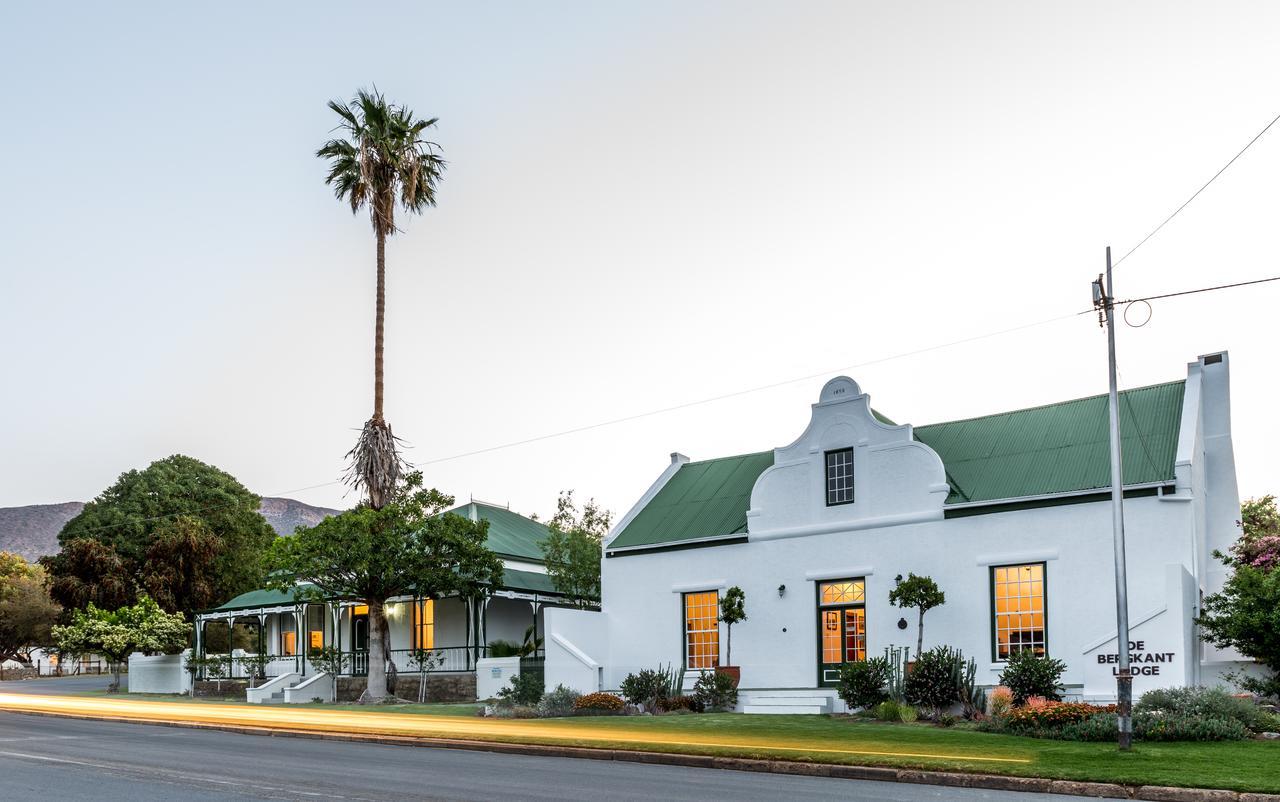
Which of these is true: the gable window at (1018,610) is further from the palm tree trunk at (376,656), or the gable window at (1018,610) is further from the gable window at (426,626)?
the gable window at (426,626)

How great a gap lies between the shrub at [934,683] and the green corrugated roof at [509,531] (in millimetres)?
18759

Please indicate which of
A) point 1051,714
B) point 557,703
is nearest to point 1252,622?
point 1051,714

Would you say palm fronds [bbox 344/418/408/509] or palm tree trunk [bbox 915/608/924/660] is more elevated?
palm fronds [bbox 344/418/408/509]

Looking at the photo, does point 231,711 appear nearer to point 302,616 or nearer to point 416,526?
point 416,526

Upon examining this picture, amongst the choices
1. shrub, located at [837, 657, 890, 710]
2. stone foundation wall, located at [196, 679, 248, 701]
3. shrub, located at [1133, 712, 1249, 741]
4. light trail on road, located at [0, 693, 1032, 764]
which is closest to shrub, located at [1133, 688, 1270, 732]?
shrub, located at [1133, 712, 1249, 741]

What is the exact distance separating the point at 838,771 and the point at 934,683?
8.72 meters

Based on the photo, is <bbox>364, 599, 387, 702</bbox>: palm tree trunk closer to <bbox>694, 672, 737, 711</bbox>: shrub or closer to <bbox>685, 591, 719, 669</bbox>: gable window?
<bbox>685, 591, 719, 669</bbox>: gable window

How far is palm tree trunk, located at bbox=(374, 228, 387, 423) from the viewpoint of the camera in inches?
1428

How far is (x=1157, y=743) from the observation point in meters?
16.9

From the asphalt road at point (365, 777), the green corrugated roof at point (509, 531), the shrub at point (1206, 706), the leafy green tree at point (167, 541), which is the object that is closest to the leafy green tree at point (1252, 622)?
the shrub at point (1206, 706)

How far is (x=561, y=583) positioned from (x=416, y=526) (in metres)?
6.21

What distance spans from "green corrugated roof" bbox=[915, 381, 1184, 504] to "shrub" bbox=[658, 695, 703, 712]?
312 inches

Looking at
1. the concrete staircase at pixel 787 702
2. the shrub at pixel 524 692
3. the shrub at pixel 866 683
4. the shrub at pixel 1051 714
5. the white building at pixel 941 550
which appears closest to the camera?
the shrub at pixel 1051 714

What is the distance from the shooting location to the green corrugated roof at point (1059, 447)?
2338 cm
